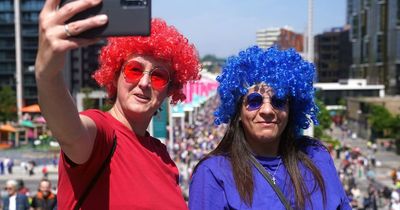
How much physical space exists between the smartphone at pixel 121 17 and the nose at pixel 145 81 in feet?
3.02

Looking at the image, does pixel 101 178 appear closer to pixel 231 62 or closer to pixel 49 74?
pixel 49 74

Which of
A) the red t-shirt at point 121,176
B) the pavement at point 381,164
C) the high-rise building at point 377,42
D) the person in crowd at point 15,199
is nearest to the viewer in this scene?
the red t-shirt at point 121,176

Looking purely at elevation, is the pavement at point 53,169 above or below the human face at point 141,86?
below

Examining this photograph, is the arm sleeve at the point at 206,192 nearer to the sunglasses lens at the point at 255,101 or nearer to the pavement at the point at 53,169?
the sunglasses lens at the point at 255,101

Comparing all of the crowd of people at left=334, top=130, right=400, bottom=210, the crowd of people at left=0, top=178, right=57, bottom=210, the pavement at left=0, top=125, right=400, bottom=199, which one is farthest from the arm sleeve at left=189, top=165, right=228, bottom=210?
the pavement at left=0, top=125, right=400, bottom=199

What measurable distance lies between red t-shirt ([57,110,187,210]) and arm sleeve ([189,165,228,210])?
8 centimetres

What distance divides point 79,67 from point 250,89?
80.4m

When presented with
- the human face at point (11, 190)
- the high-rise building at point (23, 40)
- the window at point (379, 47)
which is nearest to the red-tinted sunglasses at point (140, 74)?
the human face at point (11, 190)

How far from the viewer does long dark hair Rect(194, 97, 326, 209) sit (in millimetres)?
3098

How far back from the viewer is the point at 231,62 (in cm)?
342

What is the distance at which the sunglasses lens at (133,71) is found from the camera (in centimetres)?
294

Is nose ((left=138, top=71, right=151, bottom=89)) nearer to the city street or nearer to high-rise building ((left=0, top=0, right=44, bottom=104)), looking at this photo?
the city street

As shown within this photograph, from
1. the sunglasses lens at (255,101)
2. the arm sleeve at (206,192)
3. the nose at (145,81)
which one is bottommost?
the arm sleeve at (206,192)

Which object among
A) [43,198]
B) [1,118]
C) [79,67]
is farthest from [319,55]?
[43,198]
